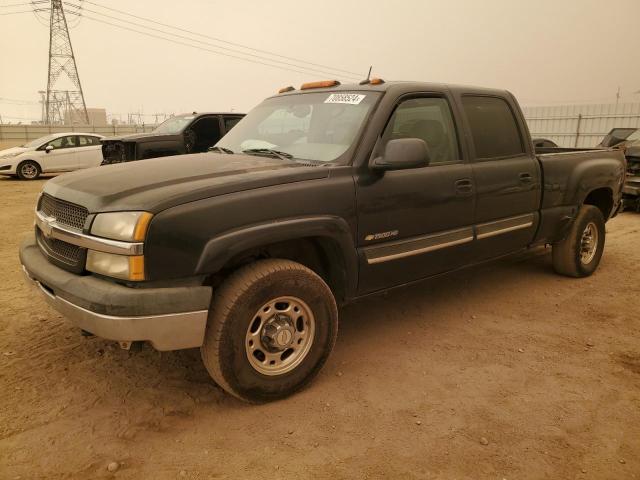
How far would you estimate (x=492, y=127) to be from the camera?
Answer: 13.6ft

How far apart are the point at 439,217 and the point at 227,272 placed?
165 centimetres

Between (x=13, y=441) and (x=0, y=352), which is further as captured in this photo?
(x=0, y=352)

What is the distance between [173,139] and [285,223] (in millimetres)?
7661

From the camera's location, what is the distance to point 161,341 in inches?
94.9

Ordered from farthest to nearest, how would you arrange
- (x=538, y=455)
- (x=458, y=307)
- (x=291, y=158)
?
1. (x=458, y=307)
2. (x=291, y=158)
3. (x=538, y=455)

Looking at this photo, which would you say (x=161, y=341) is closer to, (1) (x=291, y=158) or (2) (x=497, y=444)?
(1) (x=291, y=158)

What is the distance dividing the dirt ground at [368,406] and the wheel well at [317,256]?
625mm

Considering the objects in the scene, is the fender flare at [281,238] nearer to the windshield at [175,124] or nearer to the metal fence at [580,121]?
the windshield at [175,124]

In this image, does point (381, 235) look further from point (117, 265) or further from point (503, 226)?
point (117, 265)

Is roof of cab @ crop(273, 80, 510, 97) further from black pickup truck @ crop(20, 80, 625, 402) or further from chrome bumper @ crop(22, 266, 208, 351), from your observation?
chrome bumper @ crop(22, 266, 208, 351)

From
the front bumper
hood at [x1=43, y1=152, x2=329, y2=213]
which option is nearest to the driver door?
hood at [x1=43, y1=152, x2=329, y2=213]

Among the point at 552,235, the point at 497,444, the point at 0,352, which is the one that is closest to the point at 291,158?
the point at 497,444

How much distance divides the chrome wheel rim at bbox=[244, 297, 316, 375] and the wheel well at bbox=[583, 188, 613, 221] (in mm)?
3920

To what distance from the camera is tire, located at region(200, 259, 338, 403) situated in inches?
102
